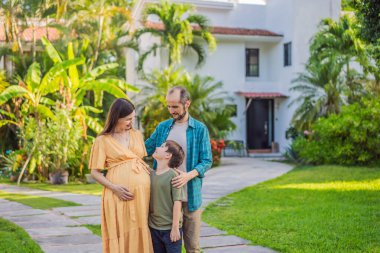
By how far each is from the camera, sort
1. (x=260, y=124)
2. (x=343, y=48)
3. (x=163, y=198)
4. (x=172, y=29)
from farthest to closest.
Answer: (x=260, y=124) < (x=172, y=29) < (x=343, y=48) < (x=163, y=198)

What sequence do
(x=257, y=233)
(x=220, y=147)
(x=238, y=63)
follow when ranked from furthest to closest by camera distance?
(x=238, y=63) → (x=220, y=147) → (x=257, y=233)

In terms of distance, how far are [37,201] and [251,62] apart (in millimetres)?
17691

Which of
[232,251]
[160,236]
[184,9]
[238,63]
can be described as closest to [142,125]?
[184,9]

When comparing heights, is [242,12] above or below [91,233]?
above

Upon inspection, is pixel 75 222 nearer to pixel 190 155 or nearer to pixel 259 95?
pixel 190 155

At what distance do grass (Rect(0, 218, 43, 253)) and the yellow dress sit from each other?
2307mm

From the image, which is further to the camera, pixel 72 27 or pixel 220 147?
pixel 72 27

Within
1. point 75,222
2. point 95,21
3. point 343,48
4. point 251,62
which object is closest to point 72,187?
point 75,222

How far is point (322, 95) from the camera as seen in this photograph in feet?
63.6

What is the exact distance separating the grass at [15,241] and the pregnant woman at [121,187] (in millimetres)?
2321

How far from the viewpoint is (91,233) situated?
23.5 feet

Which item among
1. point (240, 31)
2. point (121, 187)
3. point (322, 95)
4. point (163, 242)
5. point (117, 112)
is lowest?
point (163, 242)

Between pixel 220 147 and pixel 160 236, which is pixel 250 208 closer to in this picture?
pixel 160 236

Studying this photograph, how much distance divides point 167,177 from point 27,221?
4.58 metres
